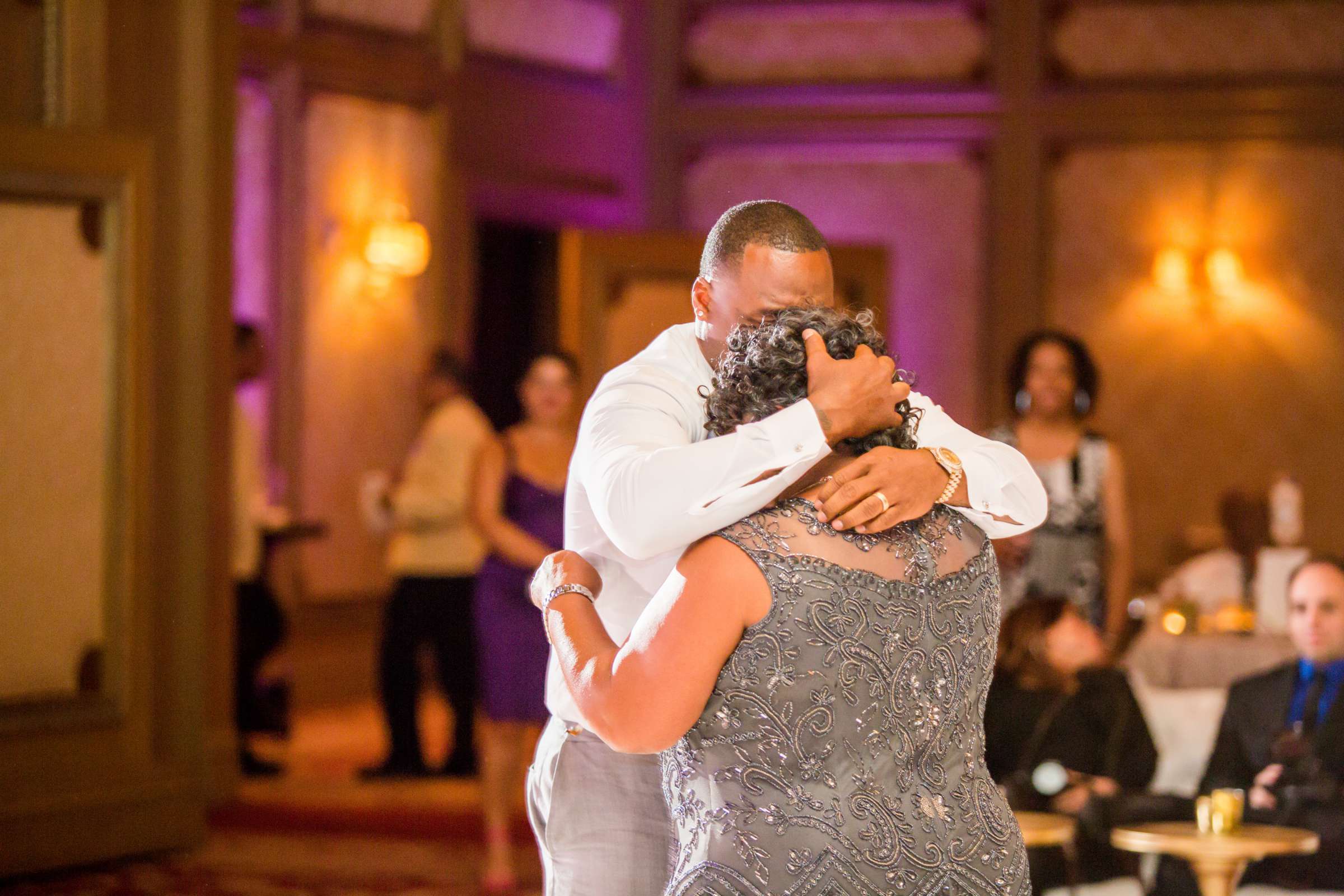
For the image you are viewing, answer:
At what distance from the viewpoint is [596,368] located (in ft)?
21.3

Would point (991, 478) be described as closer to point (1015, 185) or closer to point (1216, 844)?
point (1216, 844)

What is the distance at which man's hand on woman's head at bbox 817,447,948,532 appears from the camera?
1746mm

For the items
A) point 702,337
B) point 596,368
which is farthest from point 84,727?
point 702,337

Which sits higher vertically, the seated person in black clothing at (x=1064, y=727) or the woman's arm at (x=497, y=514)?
the woman's arm at (x=497, y=514)

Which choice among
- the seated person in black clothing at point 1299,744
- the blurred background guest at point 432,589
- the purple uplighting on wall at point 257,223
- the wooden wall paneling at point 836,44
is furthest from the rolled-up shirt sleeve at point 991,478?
the wooden wall paneling at point 836,44

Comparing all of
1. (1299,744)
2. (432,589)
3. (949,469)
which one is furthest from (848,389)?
→ (432,589)

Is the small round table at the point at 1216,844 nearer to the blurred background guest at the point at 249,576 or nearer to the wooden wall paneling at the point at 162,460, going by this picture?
the wooden wall paneling at the point at 162,460

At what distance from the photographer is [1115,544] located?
16.0 ft

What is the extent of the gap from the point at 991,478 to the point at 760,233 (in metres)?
0.40

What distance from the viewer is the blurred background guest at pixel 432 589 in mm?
6020

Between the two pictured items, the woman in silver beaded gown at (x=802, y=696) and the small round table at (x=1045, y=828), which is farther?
the small round table at (x=1045, y=828)

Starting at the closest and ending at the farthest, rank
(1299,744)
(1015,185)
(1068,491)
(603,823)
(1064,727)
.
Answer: (603,823) < (1299,744) < (1064,727) < (1068,491) < (1015,185)

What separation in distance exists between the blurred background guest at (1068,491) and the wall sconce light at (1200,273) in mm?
3945

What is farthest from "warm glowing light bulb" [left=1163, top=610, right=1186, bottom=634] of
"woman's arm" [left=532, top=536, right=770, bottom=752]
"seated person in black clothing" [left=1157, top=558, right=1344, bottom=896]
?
"woman's arm" [left=532, top=536, right=770, bottom=752]
